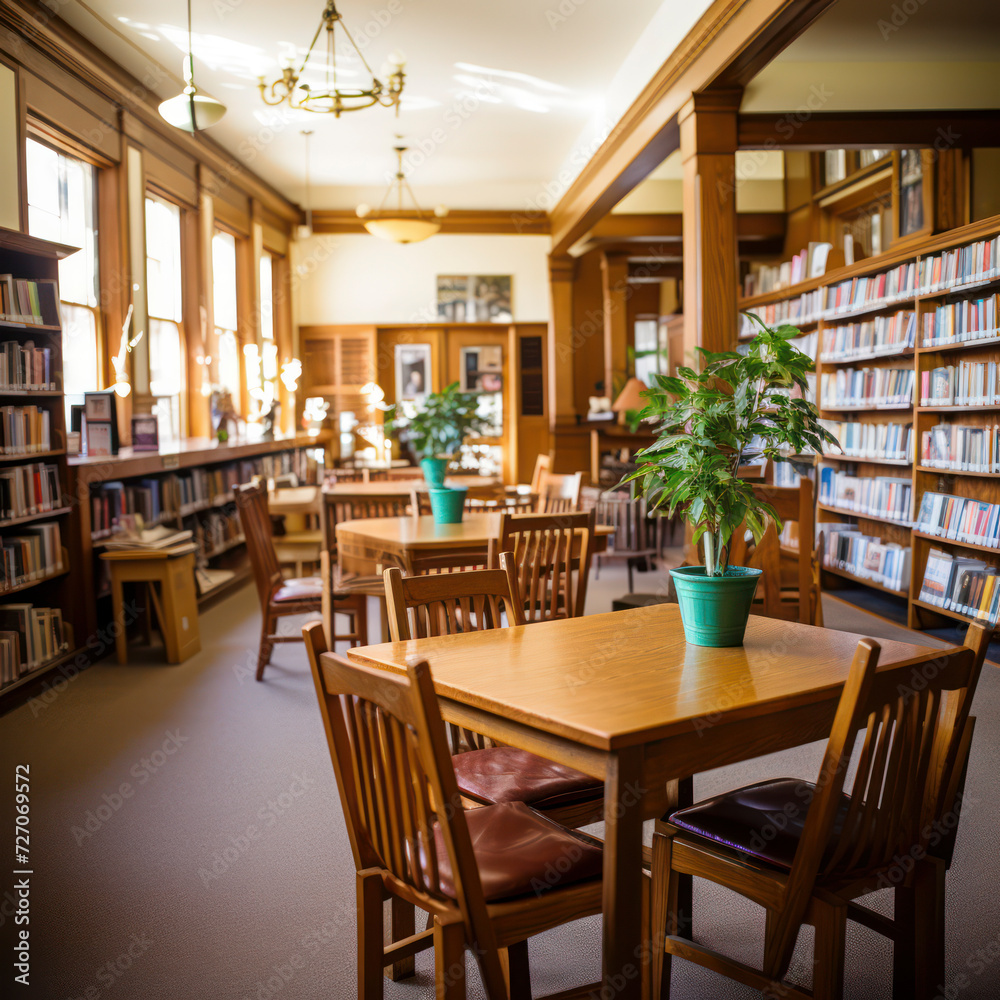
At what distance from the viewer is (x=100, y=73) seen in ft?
19.7

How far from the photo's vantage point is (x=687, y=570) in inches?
83.3

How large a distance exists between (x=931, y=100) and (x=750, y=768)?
15.7 ft

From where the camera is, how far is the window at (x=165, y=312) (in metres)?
7.34

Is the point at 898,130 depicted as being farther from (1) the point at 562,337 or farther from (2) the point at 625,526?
(1) the point at 562,337

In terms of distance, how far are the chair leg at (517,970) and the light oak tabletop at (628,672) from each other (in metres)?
0.48

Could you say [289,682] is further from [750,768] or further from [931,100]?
[931,100]

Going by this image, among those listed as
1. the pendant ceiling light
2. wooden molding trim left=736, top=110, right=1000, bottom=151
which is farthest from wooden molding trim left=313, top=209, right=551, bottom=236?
the pendant ceiling light

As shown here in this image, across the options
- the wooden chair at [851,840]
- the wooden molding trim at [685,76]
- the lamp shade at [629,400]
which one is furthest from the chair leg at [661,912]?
the lamp shade at [629,400]

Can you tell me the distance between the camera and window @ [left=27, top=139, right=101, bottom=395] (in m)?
5.68

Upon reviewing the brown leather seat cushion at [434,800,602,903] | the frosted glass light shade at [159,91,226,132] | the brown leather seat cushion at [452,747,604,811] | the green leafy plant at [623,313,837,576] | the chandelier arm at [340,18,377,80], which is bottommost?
the brown leather seat cushion at [452,747,604,811]

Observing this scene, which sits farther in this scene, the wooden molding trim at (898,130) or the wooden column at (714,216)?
the wooden molding trim at (898,130)

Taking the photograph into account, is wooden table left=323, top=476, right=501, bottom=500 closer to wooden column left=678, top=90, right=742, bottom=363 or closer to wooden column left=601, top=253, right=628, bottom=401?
wooden column left=678, top=90, right=742, bottom=363

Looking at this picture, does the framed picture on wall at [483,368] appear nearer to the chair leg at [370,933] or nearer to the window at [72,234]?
the window at [72,234]

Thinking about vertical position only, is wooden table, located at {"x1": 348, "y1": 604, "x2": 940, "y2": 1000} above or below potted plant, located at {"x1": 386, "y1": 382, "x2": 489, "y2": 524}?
below
